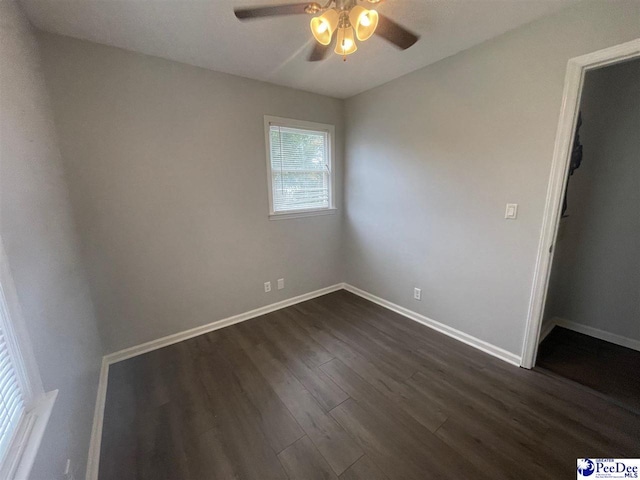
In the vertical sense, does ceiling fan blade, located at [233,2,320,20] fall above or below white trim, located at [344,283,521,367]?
above

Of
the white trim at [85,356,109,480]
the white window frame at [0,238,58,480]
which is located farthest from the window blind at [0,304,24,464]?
the white trim at [85,356,109,480]

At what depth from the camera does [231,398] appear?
5.84 feet

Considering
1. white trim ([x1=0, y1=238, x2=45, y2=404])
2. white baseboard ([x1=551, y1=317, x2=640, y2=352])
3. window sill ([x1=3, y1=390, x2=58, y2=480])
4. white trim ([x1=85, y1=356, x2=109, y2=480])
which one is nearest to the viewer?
window sill ([x1=3, y1=390, x2=58, y2=480])

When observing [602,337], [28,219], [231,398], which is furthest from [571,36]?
[231,398]

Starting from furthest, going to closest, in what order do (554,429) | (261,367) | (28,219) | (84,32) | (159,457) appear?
(261,367) → (84,32) → (554,429) → (159,457) → (28,219)

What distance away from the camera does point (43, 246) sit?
4.04 feet

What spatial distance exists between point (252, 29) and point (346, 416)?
8.79 feet

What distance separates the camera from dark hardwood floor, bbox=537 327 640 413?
1803 mm

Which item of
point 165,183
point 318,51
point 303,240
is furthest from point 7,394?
point 303,240

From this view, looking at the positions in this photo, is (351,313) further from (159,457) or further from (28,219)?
(28,219)

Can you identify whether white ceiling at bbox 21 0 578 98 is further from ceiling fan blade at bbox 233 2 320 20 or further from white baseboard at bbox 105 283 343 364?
white baseboard at bbox 105 283 343 364

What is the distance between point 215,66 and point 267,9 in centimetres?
134

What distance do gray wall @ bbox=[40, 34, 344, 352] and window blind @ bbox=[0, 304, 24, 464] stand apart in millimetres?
1359

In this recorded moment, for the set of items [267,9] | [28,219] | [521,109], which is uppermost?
[267,9]
